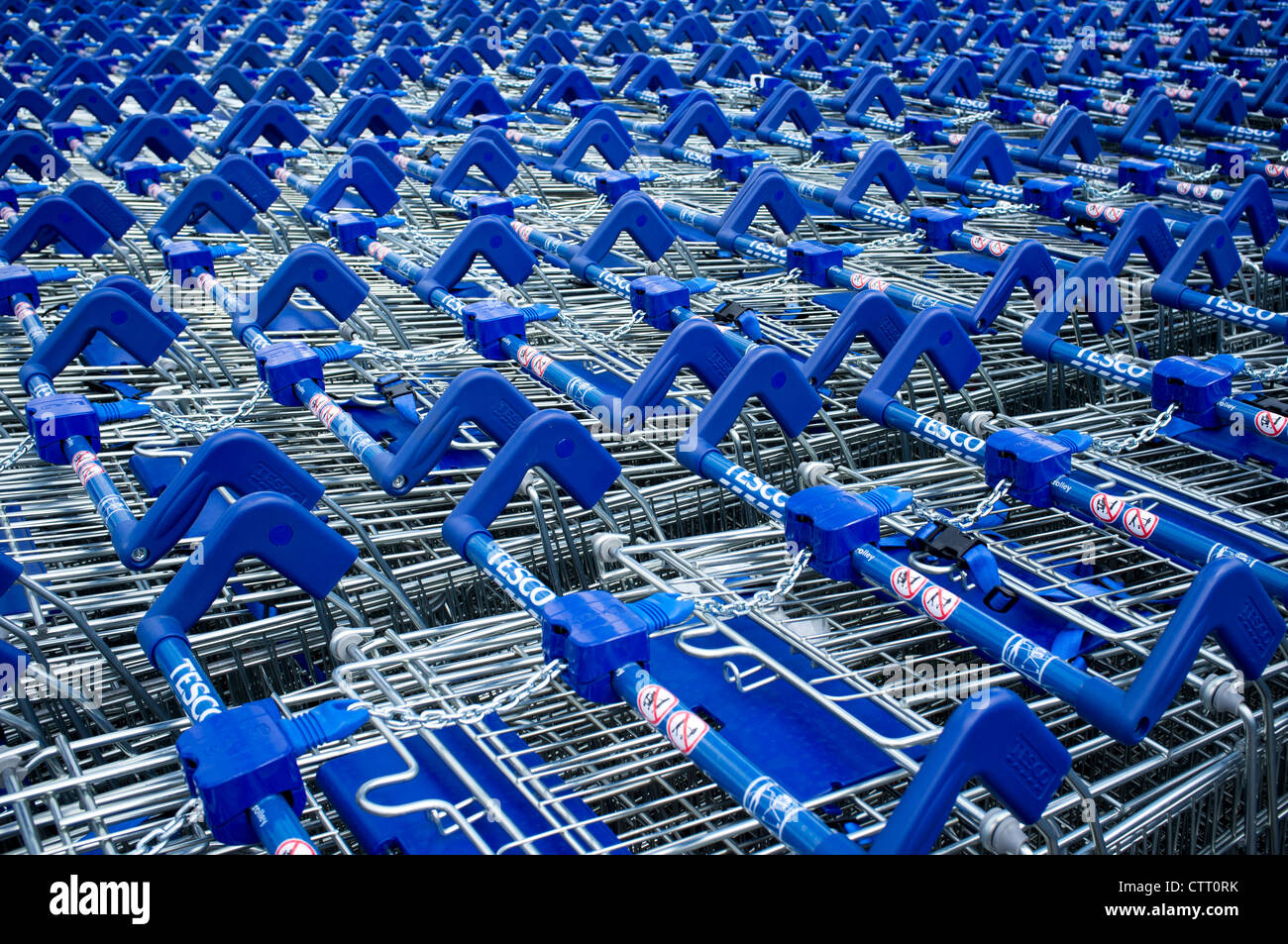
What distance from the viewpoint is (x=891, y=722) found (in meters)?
2.55

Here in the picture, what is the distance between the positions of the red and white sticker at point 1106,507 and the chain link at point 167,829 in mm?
1931

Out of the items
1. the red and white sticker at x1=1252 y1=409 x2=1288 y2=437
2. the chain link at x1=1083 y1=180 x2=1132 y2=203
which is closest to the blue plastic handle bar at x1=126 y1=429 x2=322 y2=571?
the red and white sticker at x1=1252 y1=409 x2=1288 y2=437

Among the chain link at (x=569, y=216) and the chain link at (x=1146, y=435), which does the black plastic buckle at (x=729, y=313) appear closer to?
the chain link at (x=1146, y=435)

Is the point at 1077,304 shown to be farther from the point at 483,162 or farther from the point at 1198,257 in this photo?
the point at 483,162

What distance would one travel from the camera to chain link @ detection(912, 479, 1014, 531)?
9.51 ft

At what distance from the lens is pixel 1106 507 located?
281 cm

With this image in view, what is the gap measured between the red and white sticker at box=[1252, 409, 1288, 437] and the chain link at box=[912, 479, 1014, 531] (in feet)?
2.26

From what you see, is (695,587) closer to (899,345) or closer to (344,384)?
(899,345)

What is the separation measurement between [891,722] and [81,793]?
59.7 inches

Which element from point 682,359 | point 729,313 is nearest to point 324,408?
point 682,359

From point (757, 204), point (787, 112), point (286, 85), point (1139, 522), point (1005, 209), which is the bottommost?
point (1139, 522)

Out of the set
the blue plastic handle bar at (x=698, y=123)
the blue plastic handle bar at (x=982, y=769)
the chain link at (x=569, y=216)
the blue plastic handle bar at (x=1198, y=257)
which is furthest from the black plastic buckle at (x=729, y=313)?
the blue plastic handle bar at (x=698, y=123)

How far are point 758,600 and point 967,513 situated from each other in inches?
29.1

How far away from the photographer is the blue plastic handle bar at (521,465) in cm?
286
